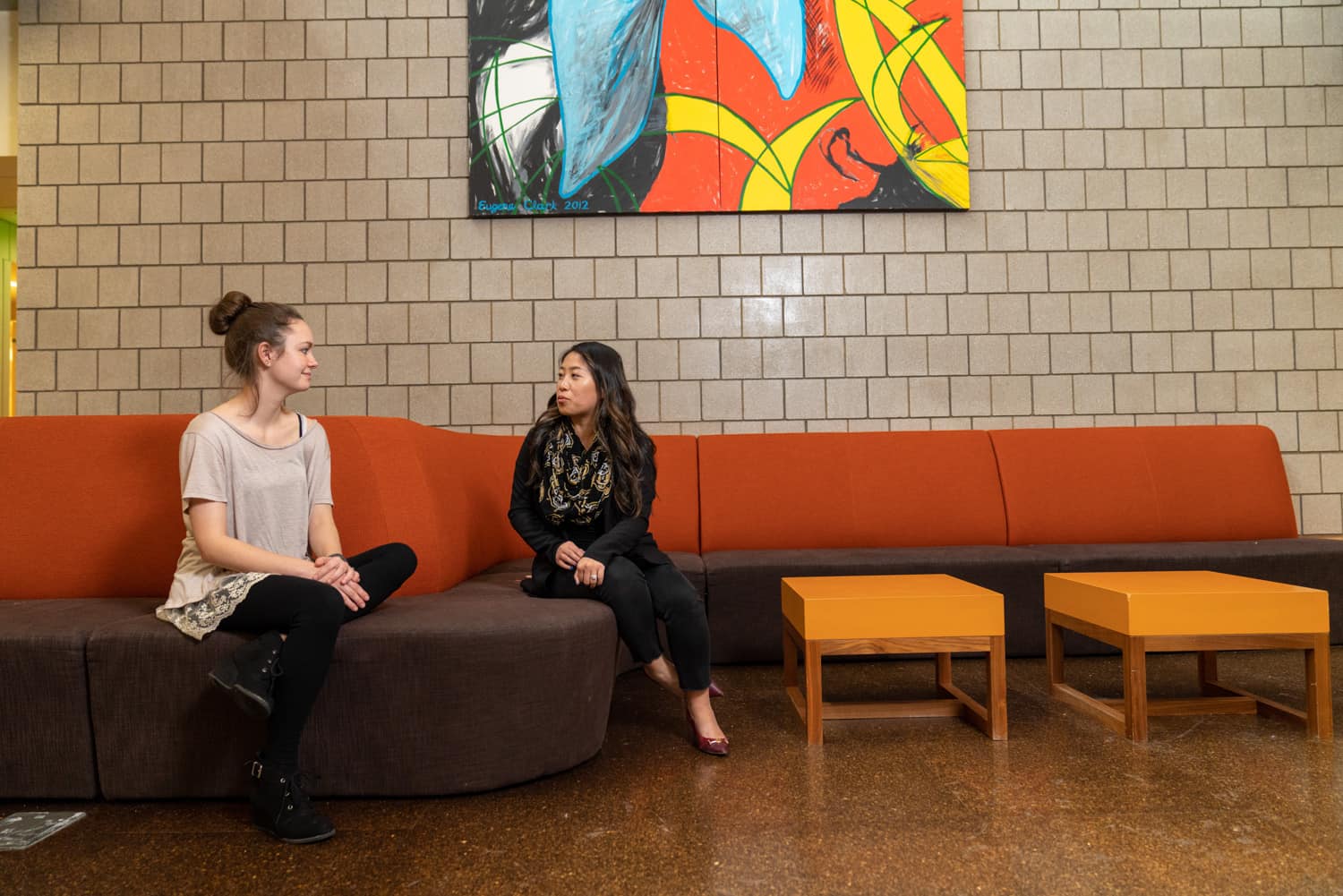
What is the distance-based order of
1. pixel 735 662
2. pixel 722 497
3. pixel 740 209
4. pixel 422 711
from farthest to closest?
1. pixel 740 209
2. pixel 722 497
3. pixel 735 662
4. pixel 422 711

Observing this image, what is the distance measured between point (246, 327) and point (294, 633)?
2.45 feet

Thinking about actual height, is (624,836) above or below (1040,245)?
below

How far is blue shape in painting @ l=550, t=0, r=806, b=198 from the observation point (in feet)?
12.8

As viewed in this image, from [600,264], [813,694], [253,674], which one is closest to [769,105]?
[600,264]

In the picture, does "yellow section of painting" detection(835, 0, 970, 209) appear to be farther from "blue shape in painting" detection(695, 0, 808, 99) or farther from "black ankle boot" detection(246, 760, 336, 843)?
"black ankle boot" detection(246, 760, 336, 843)

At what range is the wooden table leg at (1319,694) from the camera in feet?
7.20

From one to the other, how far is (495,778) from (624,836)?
14.5 inches

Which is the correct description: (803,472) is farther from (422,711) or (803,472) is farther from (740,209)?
(422,711)

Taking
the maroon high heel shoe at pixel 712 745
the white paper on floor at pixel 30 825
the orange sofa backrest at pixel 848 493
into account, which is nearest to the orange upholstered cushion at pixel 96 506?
the white paper on floor at pixel 30 825

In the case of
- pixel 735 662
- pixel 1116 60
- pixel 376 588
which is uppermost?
pixel 1116 60

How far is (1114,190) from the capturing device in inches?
157

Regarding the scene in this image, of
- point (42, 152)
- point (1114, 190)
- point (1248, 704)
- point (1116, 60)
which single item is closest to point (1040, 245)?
point (1114, 190)

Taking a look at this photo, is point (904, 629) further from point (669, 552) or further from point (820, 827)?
point (669, 552)

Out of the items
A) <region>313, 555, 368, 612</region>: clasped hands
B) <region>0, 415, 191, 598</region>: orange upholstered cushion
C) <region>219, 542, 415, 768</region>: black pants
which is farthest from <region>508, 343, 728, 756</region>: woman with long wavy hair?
<region>0, 415, 191, 598</region>: orange upholstered cushion
